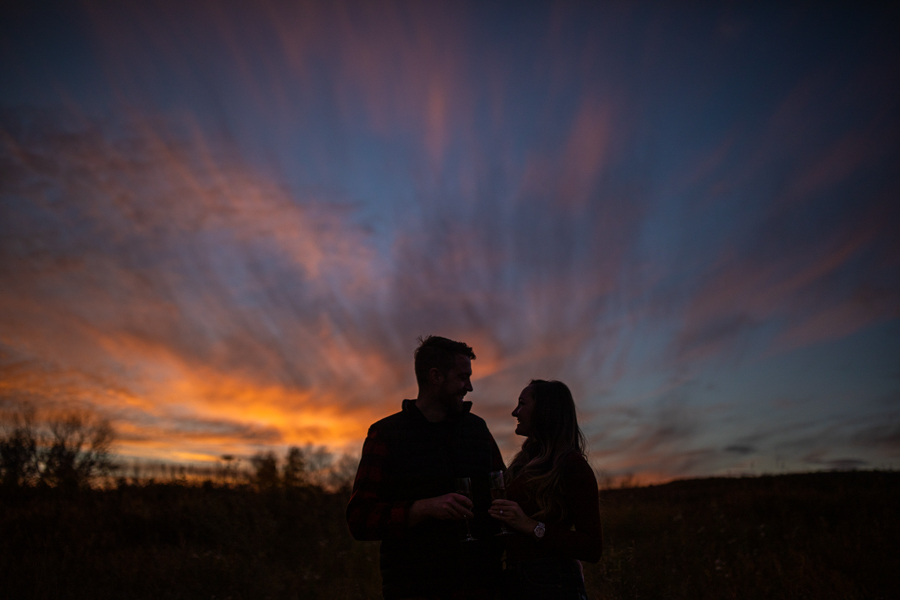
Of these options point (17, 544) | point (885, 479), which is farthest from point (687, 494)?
point (17, 544)

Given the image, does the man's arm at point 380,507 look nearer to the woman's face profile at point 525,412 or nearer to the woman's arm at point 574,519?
the woman's arm at point 574,519

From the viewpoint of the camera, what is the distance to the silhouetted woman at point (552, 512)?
3.20m

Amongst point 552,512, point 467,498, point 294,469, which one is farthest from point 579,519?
point 294,469

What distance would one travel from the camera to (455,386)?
3816mm

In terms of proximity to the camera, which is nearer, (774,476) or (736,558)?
(736,558)

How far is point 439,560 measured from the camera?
3420 mm

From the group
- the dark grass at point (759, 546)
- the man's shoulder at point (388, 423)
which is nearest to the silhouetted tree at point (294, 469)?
the dark grass at point (759, 546)

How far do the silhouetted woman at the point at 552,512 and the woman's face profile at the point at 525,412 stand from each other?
2 cm

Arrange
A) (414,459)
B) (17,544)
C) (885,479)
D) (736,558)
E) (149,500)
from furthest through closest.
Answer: (885,479) → (149,500) → (17,544) → (736,558) → (414,459)

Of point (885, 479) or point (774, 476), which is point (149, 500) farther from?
point (885, 479)

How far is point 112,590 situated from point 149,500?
6.54 metres

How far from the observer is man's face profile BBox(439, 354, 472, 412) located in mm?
3814

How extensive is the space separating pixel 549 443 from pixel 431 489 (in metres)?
0.85

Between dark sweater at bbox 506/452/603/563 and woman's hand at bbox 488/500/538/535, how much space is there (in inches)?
3.9
